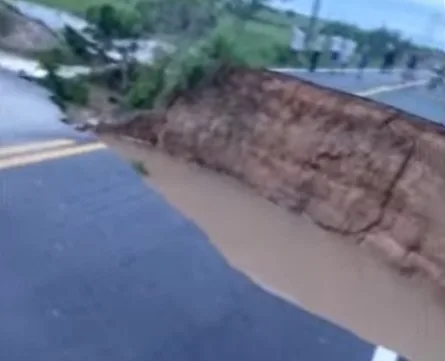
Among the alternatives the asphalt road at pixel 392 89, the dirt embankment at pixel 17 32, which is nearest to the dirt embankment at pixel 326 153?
the asphalt road at pixel 392 89

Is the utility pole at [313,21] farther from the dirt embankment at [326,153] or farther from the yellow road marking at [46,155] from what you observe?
the yellow road marking at [46,155]

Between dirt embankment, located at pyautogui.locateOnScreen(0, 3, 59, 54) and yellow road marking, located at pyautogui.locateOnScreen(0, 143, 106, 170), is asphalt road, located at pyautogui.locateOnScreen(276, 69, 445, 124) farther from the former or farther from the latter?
yellow road marking, located at pyautogui.locateOnScreen(0, 143, 106, 170)

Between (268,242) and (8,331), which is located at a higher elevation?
(8,331)

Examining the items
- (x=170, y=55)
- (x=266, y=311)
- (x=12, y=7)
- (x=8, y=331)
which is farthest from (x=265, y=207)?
(x=8, y=331)

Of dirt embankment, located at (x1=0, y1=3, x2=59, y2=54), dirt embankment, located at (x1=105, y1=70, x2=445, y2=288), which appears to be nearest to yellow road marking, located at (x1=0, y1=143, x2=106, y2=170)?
dirt embankment, located at (x1=0, y1=3, x2=59, y2=54)

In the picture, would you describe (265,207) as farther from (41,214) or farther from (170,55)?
(41,214)

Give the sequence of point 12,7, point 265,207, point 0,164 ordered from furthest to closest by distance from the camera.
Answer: point 265,207 → point 12,7 → point 0,164
